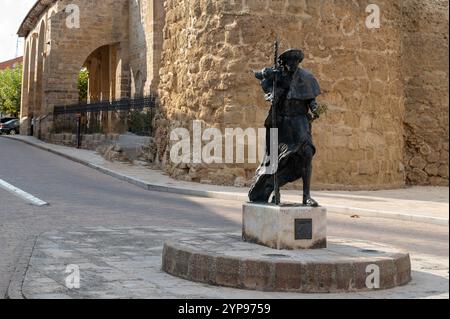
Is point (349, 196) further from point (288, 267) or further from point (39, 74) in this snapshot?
point (39, 74)

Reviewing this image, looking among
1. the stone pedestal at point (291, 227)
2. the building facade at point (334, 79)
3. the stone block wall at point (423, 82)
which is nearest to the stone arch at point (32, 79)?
the building facade at point (334, 79)

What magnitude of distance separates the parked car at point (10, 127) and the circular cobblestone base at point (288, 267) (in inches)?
1530

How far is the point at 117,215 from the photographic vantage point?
10578mm

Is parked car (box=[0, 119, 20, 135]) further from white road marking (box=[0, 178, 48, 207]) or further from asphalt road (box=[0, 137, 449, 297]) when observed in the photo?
white road marking (box=[0, 178, 48, 207])

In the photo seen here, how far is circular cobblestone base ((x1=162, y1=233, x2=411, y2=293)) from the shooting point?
212 inches

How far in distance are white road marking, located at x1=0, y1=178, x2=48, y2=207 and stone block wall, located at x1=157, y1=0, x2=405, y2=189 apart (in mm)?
4170

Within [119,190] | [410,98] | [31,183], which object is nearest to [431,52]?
[410,98]

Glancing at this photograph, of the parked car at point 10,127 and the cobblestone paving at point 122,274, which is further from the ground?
the parked car at point 10,127

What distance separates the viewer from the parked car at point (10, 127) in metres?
42.6

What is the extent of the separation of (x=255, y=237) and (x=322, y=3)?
10.4 m

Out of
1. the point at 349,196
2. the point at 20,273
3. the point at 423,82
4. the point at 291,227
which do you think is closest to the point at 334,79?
the point at 349,196

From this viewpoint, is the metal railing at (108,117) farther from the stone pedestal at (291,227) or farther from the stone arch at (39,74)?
the stone pedestal at (291,227)

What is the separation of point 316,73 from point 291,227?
9768 mm

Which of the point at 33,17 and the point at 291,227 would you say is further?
the point at 33,17
